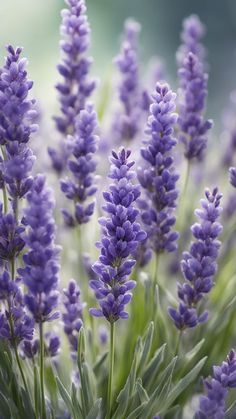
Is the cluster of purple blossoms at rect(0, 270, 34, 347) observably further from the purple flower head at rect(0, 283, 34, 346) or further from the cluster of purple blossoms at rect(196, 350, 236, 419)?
the cluster of purple blossoms at rect(196, 350, 236, 419)

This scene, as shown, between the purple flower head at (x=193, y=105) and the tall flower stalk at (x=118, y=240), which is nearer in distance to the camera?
the tall flower stalk at (x=118, y=240)

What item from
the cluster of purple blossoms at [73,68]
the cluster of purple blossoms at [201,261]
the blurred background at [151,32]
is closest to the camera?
the cluster of purple blossoms at [201,261]

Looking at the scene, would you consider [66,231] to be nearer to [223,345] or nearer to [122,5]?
[223,345]

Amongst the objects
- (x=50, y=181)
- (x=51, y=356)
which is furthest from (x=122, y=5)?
(x=51, y=356)

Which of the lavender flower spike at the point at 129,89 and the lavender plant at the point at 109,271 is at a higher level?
the lavender flower spike at the point at 129,89

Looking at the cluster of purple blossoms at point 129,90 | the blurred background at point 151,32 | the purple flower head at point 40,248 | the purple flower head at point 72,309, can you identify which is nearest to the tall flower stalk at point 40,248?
the purple flower head at point 40,248

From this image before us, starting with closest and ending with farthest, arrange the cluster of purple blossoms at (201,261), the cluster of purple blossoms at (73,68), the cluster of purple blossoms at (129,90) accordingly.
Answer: the cluster of purple blossoms at (201,261) → the cluster of purple blossoms at (73,68) → the cluster of purple blossoms at (129,90)

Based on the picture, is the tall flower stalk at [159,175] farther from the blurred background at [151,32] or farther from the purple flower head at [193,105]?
the blurred background at [151,32]

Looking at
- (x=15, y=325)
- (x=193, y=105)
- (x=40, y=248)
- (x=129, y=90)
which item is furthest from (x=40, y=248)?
(x=129, y=90)

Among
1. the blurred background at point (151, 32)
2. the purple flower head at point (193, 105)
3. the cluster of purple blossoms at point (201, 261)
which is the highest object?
the blurred background at point (151, 32)
